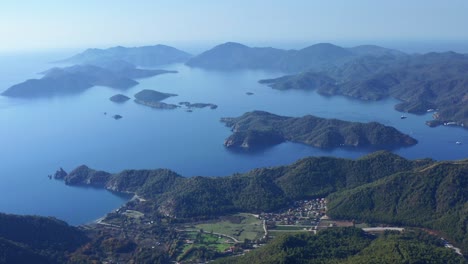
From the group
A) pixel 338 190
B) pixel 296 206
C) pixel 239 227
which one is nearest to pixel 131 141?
pixel 296 206

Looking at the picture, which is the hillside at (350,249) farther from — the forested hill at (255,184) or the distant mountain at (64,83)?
the distant mountain at (64,83)

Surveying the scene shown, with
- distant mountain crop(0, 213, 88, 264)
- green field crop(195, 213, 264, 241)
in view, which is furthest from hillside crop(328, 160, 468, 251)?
distant mountain crop(0, 213, 88, 264)

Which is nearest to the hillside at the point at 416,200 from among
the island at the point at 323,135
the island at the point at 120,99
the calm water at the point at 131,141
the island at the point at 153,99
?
the calm water at the point at 131,141

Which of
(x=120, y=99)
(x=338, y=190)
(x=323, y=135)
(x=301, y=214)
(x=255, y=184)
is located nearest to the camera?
(x=301, y=214)

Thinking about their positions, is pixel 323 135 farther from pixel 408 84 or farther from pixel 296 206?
pixel 408 84

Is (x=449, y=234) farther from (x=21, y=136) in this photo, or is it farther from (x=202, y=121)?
(x=21, y=136)

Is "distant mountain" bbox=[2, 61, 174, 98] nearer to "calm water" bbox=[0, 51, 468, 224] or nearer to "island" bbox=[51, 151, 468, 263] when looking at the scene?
"calm water" bbox=[0, 51, 468, 224]
